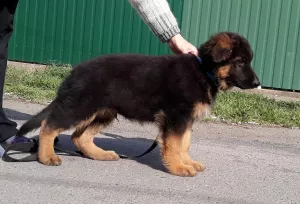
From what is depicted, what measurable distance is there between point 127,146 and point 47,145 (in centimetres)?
141

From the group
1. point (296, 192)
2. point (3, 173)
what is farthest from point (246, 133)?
point (3, 173)

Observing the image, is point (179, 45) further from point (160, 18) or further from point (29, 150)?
point (29, 150)

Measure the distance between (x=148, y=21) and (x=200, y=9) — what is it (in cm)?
627

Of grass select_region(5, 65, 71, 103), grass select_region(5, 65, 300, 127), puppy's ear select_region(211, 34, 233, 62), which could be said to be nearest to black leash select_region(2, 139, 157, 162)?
puppy's ear select_region(211, 34, 233, 62)

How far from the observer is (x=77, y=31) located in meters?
12.1

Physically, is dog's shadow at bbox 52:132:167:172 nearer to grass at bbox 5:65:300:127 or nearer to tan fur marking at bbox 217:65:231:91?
A: tan fur marking at bbox 217:65:231:91

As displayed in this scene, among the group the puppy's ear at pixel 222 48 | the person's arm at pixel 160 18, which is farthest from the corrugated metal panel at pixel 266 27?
the person's arm at pixel 160 18

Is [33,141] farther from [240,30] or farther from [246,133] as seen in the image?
[240,30]

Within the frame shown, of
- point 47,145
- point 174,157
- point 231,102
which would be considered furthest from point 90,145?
point 231,102

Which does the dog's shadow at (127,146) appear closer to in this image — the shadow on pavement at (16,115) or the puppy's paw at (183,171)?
the puppy's paw at (183,171)

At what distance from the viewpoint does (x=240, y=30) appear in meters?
11.3

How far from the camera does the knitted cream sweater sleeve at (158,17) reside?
5188 millimetres

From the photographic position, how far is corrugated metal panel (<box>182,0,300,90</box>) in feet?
36.2

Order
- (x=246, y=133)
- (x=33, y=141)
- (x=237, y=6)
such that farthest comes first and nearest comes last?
(x=237, y=6) → (x=246, y=133) → (x=33, y=141)
